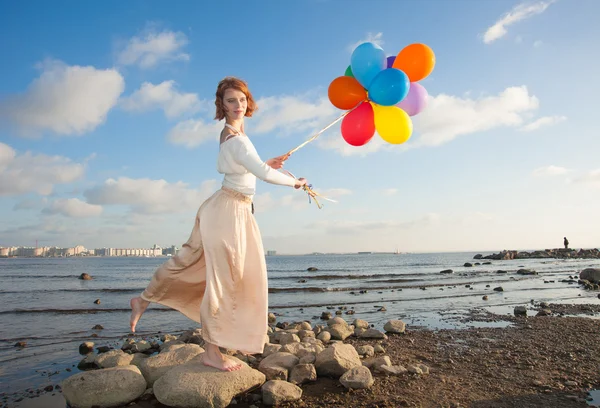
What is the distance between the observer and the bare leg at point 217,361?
161 inches

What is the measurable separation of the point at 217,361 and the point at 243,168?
Result: 6.66 feet

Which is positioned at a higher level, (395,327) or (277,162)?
(277,162)

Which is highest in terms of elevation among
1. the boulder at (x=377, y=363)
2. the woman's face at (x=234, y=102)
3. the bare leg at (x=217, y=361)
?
the woman's face at (x=234, y=102)

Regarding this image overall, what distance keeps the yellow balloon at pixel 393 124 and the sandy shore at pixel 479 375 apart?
9.48 feet

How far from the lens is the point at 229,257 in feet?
12.5

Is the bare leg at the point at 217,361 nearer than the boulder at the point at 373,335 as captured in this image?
Yes

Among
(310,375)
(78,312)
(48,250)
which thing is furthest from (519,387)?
(48,250)

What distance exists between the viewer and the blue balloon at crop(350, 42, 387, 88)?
5164 millimetres

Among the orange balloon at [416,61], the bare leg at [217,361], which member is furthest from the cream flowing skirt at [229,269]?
the orange balloon at [416,61]

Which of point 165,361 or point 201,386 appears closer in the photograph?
point 201,386

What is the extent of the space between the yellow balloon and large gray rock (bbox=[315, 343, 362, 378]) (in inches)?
107

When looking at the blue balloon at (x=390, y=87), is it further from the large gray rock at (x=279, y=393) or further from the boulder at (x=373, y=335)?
the boulder at (x=373, y=335)

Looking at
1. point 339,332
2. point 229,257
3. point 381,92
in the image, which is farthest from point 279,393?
point 339,332

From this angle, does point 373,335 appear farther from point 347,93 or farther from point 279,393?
point 347,93
